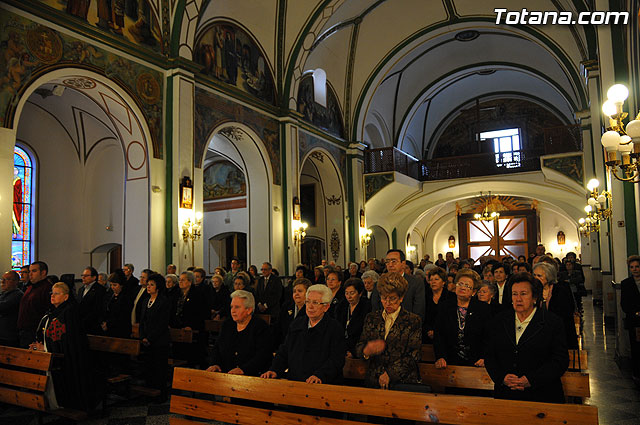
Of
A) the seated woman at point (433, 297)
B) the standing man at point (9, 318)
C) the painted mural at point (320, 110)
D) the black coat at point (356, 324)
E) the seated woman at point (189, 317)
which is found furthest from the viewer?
the painted mural at point (320, 110)

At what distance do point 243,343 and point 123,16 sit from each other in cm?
855

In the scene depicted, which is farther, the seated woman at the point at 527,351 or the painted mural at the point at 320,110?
the painted mural at the point at 320,110

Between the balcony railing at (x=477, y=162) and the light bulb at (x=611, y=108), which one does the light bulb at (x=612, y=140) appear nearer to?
the light bulb at (x=611, y=108)

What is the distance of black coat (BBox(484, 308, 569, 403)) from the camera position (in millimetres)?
3240

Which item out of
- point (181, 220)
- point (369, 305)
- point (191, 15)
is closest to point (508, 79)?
point (191, 15)

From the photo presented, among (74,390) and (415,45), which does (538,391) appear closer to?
(74,390)

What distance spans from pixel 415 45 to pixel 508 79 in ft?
23.8

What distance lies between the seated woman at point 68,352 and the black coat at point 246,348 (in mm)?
1679

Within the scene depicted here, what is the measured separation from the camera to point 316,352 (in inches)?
146

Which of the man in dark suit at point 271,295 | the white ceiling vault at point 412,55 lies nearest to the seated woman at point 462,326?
the man in dark suit at point 271,295

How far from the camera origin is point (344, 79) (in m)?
18.2

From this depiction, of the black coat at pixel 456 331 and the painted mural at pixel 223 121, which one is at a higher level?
the painted mural at pixel 223 121

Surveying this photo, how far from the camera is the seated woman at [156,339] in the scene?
221 inches

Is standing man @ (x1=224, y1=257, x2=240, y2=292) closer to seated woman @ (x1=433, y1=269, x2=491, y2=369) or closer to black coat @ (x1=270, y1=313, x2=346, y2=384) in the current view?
seated woman @ (x1=433, y1=269, x2=491, y2=369)
